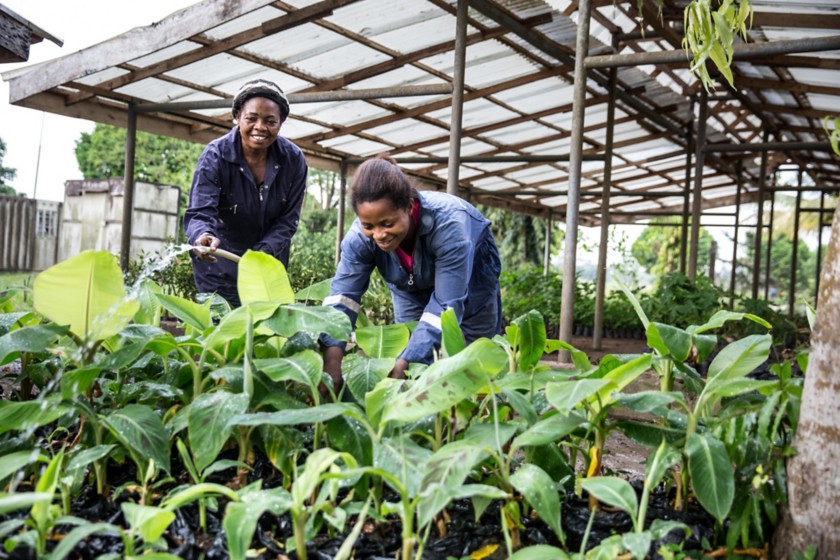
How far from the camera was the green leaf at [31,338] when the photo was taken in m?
1.75

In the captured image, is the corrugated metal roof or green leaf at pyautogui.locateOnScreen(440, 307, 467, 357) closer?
green leaf at pyautogui.locateOnScreen(440, 307, 467, 357)

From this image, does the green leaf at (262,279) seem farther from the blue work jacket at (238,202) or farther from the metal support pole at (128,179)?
the metal support pole at (128,179)

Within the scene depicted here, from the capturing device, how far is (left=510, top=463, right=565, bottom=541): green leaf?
1.40 m

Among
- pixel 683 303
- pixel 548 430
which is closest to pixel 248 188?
pixel 548 430

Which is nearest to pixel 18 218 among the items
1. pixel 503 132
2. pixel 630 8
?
pixel 503 132

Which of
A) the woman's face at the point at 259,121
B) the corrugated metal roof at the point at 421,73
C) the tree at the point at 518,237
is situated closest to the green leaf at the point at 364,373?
the woman's face at the point at 259,121

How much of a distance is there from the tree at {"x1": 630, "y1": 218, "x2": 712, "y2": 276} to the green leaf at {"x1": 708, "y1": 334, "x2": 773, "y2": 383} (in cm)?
1865

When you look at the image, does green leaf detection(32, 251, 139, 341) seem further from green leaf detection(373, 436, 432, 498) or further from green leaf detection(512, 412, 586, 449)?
green leaf detection(512, 412, 586, 449)

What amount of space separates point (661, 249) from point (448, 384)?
25.7 meters

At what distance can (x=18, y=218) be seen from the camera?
44.6 ft

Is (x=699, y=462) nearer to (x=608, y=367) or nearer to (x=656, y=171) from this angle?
(x=608, y=367)

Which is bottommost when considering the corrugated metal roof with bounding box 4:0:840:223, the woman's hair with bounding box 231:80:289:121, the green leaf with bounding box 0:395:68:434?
the green leaf with bounding box 0:395:68:434

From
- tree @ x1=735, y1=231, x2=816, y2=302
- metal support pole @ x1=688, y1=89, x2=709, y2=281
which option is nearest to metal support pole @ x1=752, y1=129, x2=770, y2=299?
metal support pole @ x1=688, y1=89, x2=709, y2=281

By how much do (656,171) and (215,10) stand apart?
975cm
